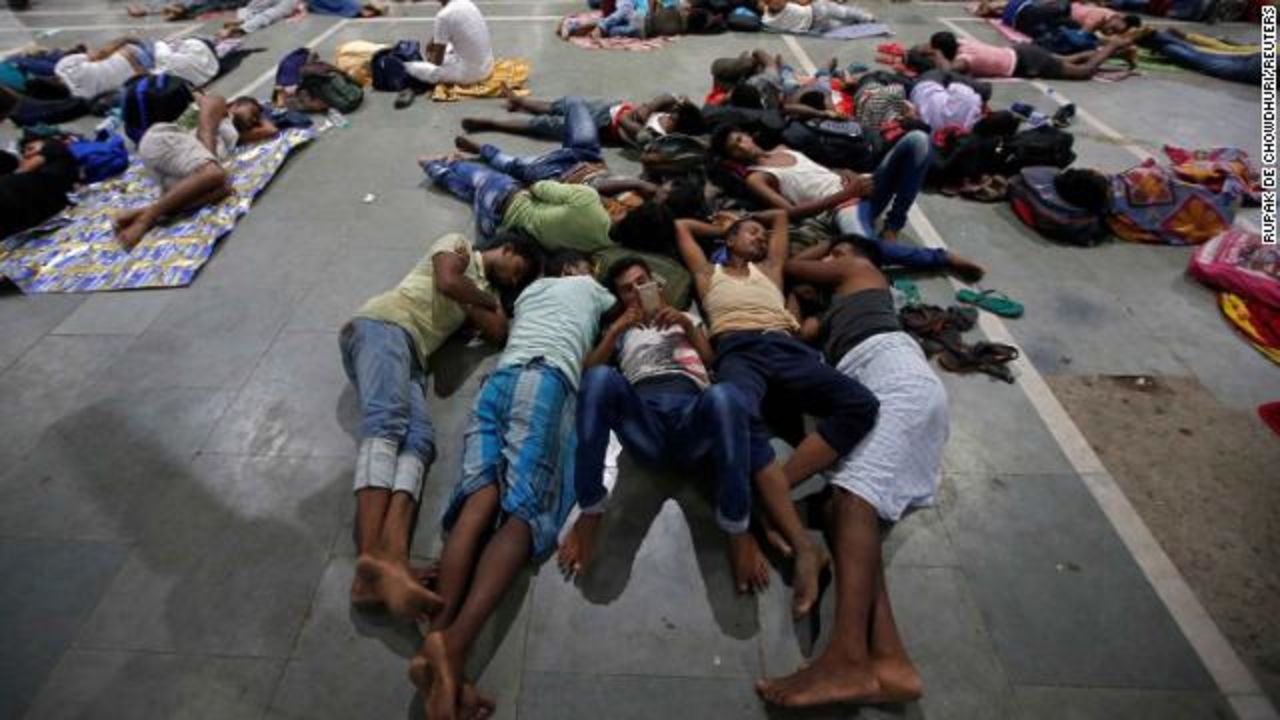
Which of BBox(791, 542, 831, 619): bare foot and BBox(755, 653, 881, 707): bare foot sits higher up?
BBox(791, 542, 831, 619): bare foot

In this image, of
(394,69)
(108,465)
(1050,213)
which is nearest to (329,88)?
(394,69)

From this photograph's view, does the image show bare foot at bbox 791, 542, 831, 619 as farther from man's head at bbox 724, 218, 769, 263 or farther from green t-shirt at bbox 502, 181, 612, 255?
green t-shirt at bbox 502, 181, 612, 255

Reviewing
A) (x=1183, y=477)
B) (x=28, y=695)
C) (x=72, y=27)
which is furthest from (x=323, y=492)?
(x=72, y=27)

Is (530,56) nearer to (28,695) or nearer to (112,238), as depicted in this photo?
(112,238)

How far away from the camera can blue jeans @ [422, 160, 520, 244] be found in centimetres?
394

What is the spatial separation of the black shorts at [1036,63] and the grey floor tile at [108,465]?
A: 758 centimetres

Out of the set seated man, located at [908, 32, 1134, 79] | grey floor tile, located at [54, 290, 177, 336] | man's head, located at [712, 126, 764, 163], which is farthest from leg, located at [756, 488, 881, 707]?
seated man, located at [908, 32, 1134, 79]

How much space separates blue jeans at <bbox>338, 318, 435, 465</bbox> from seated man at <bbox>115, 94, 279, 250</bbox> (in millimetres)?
2430

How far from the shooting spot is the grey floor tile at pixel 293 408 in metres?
2.82

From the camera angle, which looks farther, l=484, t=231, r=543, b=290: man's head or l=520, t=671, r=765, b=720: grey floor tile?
l=484, t=231, r=543, b=290: man's head

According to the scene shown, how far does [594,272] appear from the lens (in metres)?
3.41

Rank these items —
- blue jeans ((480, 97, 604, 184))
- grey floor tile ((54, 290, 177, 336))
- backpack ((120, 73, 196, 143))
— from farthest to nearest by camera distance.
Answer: backpack ((120, 73, 196, 143)) < blue jeans ((480, 97, 604, 184)) < grey floor tile ((54, 290, 177, 336))

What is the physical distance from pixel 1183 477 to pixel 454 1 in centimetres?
633

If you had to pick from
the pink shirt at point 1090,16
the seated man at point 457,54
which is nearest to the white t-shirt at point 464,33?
the seated man at point 457,54
